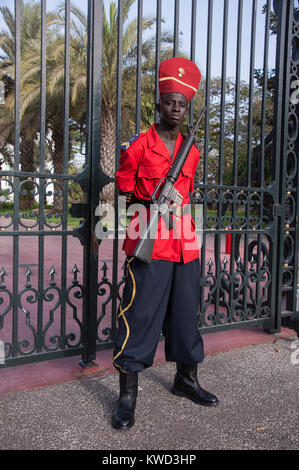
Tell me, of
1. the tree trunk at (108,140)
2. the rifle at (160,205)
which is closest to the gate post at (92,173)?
the rifle at (160,205)

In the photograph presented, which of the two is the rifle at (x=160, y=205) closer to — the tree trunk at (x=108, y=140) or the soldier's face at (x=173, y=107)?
the soldier's face at (x=173, y=107)

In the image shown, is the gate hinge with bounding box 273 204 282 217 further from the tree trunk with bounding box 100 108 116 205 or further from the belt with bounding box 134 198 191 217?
the tree trunk with bounding box 100 108 116 205

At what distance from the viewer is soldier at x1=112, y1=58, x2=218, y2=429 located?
2488 mm

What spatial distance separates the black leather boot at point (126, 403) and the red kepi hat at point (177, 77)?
1.67 metres

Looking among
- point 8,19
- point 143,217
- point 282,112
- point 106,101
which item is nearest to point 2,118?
A: point 8,19

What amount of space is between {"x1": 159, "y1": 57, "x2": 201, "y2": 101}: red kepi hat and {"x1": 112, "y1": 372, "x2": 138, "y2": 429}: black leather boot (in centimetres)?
167

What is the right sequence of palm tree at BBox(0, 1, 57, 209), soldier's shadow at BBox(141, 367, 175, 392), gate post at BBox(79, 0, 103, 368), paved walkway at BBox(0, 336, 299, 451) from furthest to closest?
1. palm tree at BBox(0, 1, 57, 209)
2. gate post at BBox(79, 0, 103, 368)
3. soldier's shadow at BBox(141, 367, 175, 392)
4. paved walkway at BBox(0, 336, 299, 451)

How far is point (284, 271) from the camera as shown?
4.32 metres

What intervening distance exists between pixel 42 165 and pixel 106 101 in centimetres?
1332

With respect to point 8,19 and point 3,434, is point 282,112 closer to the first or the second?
point 3,434

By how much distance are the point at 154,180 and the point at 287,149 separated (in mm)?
2197

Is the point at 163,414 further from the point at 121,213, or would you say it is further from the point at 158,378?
the point at 121,213

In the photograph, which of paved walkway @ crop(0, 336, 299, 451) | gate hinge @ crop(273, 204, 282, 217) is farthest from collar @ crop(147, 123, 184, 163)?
gate hinge @ crop(273, 204, 282, 217)

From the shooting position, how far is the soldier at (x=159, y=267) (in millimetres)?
2488
